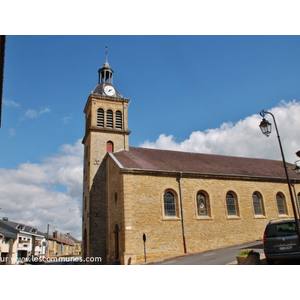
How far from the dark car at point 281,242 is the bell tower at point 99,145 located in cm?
1408

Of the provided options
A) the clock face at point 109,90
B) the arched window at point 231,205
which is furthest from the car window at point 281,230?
the clock face at point 109,90

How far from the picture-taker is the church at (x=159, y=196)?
17484 millimetres

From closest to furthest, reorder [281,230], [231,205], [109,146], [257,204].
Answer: [281,230] < [231,205] < [257,204] < [109,146]

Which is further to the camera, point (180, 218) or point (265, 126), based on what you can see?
point (180, 218)

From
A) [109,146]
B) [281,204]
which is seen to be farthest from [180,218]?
[281,204]

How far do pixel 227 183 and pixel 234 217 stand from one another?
260 centimetres

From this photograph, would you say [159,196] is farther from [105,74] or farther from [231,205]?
[105,74]

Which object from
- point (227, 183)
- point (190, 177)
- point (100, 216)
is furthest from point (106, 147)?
point (227, 183)

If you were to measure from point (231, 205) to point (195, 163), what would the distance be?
176 inches

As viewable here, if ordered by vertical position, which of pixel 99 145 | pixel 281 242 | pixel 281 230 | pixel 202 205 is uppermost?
pixel 99 145

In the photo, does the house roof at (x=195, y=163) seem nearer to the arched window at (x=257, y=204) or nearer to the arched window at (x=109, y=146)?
the arched window at (x=109, y=146)

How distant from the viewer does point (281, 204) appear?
75.2 ft

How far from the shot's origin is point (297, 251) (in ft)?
29.2

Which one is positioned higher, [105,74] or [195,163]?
[105,74]
